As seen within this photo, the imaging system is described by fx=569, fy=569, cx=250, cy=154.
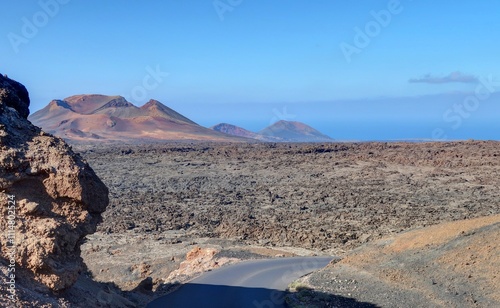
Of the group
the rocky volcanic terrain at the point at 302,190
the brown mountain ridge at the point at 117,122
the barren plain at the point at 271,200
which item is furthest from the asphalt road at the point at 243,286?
the brown mountain ridge at the point at 117,122

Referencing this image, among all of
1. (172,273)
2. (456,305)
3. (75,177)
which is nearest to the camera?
(75,177)

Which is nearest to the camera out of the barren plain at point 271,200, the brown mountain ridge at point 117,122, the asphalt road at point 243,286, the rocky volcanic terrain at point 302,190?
the asphalt road at point 243,286

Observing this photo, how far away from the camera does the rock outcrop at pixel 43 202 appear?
9.78 meters

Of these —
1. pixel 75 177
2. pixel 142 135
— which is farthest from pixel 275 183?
pixel 142 135

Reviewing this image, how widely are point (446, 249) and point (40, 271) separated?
1218cm

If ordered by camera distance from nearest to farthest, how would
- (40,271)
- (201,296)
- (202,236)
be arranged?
(40,271)
(201,296)
(202,236)

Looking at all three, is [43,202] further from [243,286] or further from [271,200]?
[271,200]

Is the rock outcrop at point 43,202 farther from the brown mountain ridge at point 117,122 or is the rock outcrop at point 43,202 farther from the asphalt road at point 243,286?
the brown mountain ridge at point 117,122

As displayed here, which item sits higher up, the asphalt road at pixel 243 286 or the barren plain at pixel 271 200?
the barren plain at pixel 271 200

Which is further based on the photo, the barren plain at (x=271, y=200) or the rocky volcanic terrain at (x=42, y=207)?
the barren plain at (x=271, y=200)

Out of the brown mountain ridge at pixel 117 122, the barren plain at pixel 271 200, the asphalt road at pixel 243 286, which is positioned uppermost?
the brown mountain ridge at pixel 117 122

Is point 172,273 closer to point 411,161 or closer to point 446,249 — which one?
point 446,249

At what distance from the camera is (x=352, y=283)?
56.1 feet

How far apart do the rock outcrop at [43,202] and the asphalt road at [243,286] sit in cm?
547
